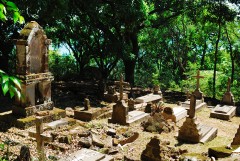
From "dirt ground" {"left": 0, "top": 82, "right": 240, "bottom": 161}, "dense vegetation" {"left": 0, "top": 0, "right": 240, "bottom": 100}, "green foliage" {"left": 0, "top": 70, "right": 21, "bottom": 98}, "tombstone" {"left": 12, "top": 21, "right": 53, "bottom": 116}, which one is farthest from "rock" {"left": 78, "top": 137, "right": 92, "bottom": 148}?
"dense vegetation" {"left": 0, "top": 0, "right": 240, "bottom": 100}

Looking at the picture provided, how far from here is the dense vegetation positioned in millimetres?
15383

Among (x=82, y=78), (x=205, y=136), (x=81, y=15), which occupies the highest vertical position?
(x=81, y=15)

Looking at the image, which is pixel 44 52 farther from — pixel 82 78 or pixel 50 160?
pixel 82 78

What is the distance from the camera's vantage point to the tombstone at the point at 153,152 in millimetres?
7566

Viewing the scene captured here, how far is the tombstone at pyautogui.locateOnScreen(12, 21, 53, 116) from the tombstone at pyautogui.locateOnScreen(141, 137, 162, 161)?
428 cm

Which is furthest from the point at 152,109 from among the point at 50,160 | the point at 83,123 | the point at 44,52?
the point at 50,160

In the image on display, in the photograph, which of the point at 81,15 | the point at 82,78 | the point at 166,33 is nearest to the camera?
the point at 81,15

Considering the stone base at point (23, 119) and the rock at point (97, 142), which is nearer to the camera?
the rock at point (97, 142)

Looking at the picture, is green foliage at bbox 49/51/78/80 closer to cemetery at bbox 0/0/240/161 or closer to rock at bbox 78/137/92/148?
cemetery at bbox 0/0/240/161

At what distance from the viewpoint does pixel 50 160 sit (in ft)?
22.5

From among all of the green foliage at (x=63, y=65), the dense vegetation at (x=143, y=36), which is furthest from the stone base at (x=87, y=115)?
the green foliage at (x=63, y=65)

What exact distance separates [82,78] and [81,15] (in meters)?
7.47

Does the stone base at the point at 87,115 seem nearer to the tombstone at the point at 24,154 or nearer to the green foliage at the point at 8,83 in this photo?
the tombstone at the point at 24,154

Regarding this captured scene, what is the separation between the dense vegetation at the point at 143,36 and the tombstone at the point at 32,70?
288cm
